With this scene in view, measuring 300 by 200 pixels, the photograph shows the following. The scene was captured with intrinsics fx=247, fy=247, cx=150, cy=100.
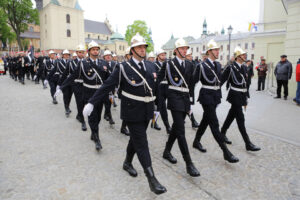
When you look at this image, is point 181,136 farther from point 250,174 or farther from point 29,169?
point 29,169

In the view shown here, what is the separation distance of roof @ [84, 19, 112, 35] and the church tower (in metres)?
28.4

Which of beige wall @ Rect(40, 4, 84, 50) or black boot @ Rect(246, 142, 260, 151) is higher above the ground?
beige wall @ Rect(40, 4, 84, 50)

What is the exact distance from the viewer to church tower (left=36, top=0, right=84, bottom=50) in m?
62.1

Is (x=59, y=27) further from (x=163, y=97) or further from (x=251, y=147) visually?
(x=251, y=147)

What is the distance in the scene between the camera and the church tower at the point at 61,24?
62125 mm

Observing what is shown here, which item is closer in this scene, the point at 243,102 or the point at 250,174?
the point at 250,174

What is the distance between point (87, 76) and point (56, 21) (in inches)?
2516

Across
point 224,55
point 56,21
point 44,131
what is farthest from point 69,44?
point 44,131

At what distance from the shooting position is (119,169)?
14.4 ft

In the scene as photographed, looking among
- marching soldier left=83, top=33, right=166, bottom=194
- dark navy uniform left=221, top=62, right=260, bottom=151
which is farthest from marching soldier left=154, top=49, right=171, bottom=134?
dark navy uniform left=221, top=62, right=260, bottom=151

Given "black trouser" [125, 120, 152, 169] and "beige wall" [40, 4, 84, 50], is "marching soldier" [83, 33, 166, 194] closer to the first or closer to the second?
"black trouser" [125, 120, 152, 169]

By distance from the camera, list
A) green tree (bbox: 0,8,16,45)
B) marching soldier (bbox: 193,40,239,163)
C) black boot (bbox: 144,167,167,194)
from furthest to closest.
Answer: green tree (bbox: 0,8,16,45) < marching soldier (bbox: 193,40,239,163) < black boot (bbox: 144,167,167,194)

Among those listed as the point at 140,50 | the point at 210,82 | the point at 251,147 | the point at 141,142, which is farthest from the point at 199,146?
the point at 140,50

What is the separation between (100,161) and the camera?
15.5 feet
